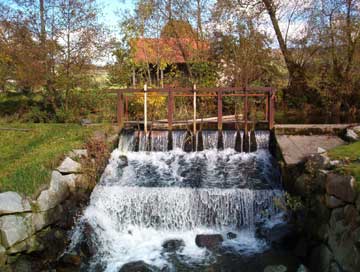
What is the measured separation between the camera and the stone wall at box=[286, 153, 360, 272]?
4371 millimetres

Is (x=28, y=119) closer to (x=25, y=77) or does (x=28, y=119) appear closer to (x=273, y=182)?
(x=25, y=77)

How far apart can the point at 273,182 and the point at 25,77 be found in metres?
7.65

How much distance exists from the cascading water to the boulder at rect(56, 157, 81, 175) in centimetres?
64

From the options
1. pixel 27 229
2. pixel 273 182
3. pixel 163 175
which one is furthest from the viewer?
pixel 163 175

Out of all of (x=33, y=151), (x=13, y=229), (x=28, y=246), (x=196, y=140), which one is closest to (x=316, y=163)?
(x=196, y=140)

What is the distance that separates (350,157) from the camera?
5.58m

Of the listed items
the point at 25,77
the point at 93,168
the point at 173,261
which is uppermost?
the point at 25,77

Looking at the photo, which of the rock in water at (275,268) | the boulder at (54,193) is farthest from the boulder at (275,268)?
the boulder at (54,193)

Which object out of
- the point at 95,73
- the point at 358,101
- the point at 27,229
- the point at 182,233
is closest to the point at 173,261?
the point at 182,233

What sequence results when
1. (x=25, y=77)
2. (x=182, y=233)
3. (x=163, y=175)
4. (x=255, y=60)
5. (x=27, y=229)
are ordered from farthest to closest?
(x=255, y=60), (x=25, y=77), (x=163, y=175), (x=182, y=233), (x=27, y=229)

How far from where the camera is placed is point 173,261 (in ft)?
18.5

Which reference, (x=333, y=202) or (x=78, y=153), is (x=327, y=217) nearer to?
(x=333, y=202)

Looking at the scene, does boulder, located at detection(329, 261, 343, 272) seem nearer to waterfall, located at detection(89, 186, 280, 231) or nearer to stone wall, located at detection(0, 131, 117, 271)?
waterfall, located at detection(89, 186, 280, 231)

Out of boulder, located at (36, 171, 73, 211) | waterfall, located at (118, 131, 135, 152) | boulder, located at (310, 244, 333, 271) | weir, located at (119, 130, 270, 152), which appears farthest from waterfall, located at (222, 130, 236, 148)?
boulder, located at (36, 171, 73, 211)
